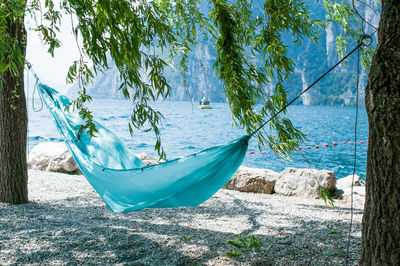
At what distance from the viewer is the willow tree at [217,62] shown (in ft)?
3.54

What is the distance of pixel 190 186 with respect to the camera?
2043 millimetres

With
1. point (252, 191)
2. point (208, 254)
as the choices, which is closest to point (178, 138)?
point (252, 191)

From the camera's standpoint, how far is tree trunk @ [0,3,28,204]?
8.81 ft

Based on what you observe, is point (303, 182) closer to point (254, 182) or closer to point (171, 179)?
point (254, 182)

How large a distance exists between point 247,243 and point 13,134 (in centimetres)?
203

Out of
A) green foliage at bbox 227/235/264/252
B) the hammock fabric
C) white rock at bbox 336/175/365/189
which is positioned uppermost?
the hammock fabric

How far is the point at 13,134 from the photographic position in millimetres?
2715

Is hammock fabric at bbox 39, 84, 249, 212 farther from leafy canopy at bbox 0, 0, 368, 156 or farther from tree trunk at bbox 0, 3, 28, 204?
tree trunk at bbox 0, 3, 28, 204

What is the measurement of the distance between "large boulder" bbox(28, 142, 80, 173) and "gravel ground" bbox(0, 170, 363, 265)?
1264 millimetres

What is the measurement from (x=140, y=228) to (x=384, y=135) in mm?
1710

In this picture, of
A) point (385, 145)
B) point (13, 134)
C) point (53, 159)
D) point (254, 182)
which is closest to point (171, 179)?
point (385, 145)

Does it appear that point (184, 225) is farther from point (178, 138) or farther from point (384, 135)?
point (178, 138)

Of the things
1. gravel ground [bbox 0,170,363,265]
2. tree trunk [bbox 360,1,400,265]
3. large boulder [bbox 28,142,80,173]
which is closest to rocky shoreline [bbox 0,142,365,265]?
gravel ground [bbox 0,170,363,265]

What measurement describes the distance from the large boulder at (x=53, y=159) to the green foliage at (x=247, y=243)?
335cm
